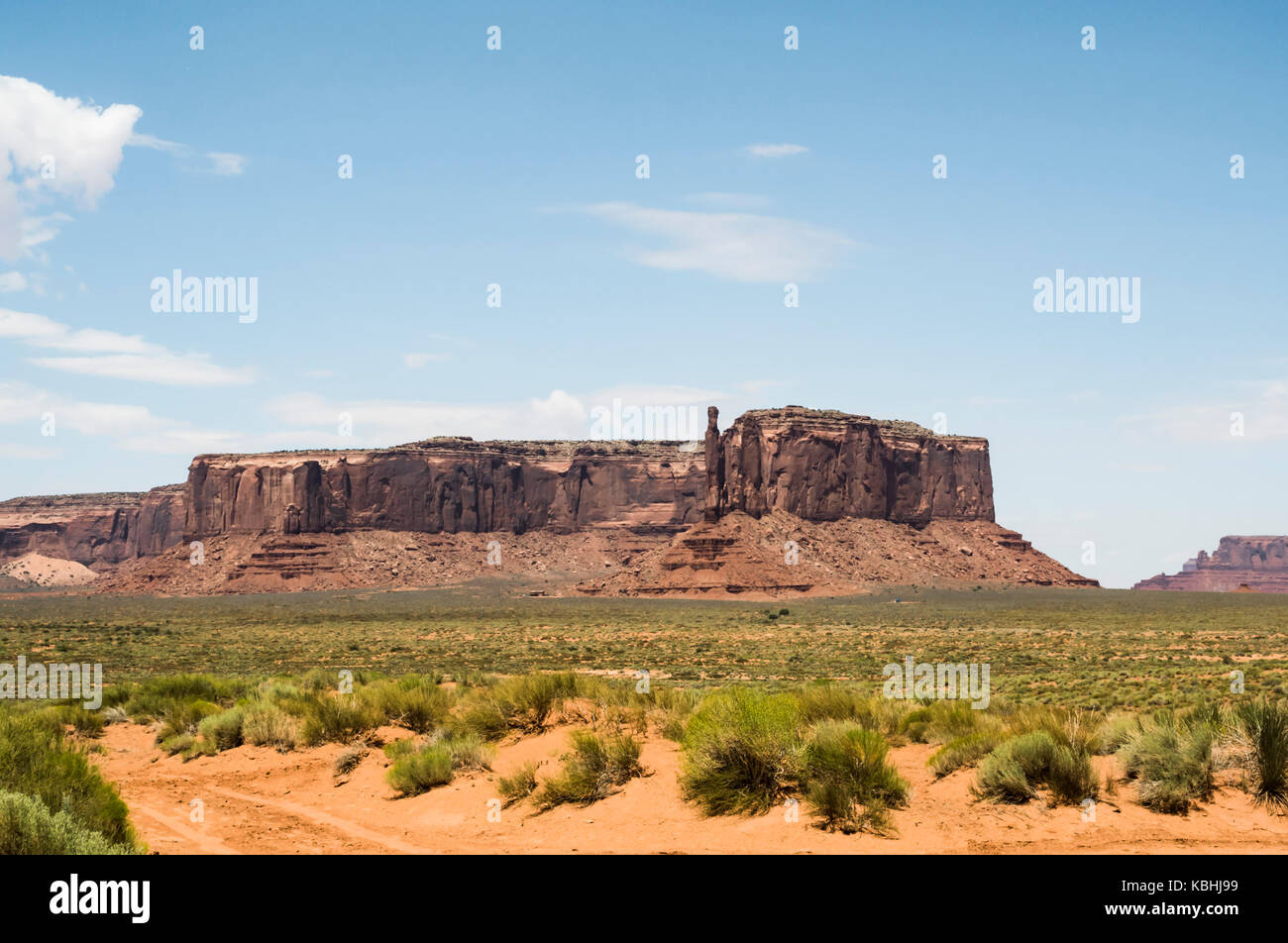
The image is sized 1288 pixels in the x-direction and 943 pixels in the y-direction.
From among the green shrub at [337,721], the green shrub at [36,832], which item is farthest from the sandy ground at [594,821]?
the green shrub at [36,832]

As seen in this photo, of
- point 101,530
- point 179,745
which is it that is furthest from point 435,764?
point 101,530

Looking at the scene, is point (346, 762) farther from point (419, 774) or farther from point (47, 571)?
point (47, 571)

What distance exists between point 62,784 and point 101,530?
681 ft

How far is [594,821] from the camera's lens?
12156 millimetres

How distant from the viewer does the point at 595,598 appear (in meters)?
104

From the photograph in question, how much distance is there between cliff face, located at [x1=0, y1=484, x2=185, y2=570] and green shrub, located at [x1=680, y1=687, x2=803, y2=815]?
191 metres

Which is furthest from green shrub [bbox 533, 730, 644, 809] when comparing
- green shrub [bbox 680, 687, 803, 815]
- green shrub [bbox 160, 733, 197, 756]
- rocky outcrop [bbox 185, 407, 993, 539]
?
rocky outcrop [bbox 185, 407, 993, 539]

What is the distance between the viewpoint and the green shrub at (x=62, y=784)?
916cm

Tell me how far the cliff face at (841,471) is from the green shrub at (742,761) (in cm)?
10711

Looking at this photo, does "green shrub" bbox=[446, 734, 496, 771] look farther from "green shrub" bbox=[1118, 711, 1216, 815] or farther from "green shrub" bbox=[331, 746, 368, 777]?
"green shrub" bbox=[1118, 711, 1216, 815]

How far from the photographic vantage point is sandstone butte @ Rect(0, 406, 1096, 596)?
11694 cm
